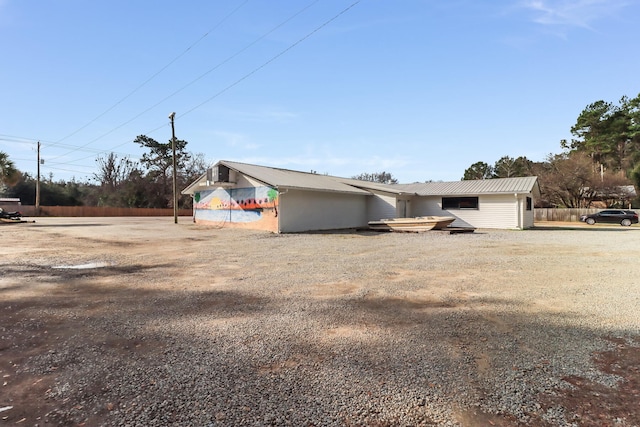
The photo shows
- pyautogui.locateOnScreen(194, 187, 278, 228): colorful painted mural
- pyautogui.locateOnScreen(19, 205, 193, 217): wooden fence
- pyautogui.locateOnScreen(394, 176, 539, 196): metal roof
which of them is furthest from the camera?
pyautogui.locateOnScreen(19, 205, 193, 217): wooden fence

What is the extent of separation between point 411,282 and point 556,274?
3.21 m

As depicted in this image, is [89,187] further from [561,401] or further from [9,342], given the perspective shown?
[561,401]

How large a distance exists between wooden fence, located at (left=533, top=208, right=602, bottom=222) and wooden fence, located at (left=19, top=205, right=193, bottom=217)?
125 ft

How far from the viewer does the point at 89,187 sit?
54469 mm

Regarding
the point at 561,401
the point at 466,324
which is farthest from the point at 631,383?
the point at 466,324

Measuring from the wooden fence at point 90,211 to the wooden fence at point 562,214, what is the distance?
37994 mm

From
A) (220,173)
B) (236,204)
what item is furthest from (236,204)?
(220,173)

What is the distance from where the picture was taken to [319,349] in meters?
3.41

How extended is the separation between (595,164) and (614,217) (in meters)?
21.8

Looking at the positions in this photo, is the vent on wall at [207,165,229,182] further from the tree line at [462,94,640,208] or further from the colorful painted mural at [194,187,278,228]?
the tree line at [462,94,640,208]

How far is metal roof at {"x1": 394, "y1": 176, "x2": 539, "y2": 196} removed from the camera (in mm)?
22031

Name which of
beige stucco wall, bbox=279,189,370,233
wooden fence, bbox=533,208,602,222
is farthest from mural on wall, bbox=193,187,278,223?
wooden fence, bbox=533,208,602,222

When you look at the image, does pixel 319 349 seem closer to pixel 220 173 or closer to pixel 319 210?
pixel 319 210

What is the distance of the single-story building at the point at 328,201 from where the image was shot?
1894 centimetres
